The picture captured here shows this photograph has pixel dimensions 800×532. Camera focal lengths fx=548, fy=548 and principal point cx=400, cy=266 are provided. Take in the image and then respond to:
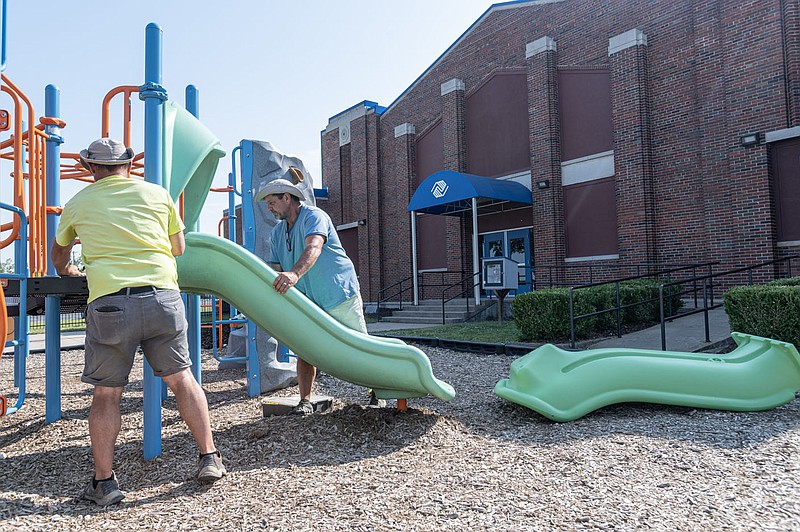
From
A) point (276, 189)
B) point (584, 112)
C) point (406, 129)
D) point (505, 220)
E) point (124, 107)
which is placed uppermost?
point (406, 129)

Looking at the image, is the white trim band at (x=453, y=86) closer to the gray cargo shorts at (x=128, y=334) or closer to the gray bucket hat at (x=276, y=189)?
the gray bucket hat at (x=276, y=189)

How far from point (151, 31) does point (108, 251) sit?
1652mm

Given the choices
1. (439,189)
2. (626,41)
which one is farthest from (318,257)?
(626,41)

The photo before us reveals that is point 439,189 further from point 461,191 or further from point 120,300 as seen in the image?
point 120,300

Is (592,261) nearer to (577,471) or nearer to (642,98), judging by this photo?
(642,98)

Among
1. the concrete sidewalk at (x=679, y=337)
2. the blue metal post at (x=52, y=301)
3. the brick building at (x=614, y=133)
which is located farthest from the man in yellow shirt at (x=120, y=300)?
the brick building at (x=614, y=133)

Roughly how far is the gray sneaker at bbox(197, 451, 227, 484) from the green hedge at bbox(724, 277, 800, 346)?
6.52 m

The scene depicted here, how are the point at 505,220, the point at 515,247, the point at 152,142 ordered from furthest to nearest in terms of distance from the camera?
the point at 505,220 → the point at 515,247 → the point at 152,142

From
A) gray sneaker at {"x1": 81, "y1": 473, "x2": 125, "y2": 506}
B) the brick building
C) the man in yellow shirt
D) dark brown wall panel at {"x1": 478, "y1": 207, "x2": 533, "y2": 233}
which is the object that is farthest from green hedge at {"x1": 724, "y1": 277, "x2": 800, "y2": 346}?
dark brown wall panel at {"x1": 478, "y1": 207, "x2": 533, "y2": 233}

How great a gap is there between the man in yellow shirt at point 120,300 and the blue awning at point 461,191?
1117 centimetres

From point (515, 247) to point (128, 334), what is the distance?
14.1 metres

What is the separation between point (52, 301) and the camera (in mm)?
4184

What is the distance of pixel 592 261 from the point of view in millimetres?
13727

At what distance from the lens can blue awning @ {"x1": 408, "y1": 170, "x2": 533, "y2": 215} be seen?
13.7 m
